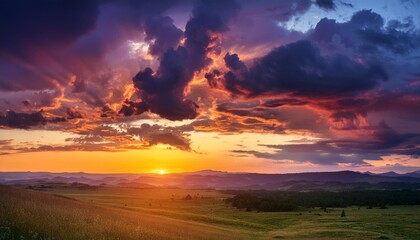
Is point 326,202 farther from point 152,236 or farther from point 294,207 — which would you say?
point 152,236

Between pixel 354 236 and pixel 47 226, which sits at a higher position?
pixel 47 226

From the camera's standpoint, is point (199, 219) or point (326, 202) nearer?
point (199, 219)

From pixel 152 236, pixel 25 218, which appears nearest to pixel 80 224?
pixel 25 218

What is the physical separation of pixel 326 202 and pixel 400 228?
100542 mm

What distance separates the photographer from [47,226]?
20453 mm

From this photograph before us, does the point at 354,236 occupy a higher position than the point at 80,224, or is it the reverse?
the point at 80,224

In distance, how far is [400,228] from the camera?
62.5 metres

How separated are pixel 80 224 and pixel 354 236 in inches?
1499

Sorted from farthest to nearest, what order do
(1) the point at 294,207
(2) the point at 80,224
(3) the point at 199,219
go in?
(1) the point at 294,207
(3) the point at 199,219
(2) the point at 80,224

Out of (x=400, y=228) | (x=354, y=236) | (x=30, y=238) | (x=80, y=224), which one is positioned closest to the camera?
(x=30, y=238)

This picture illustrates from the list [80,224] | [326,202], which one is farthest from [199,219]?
[326,202]

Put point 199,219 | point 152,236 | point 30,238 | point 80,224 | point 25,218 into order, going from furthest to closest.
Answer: point 199,219 < point 152,236 < point 80,224 < point 25,218 < point 30,238

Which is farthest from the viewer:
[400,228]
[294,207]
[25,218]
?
[294,207]

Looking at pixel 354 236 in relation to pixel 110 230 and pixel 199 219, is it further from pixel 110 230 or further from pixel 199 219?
pixel 110 230
